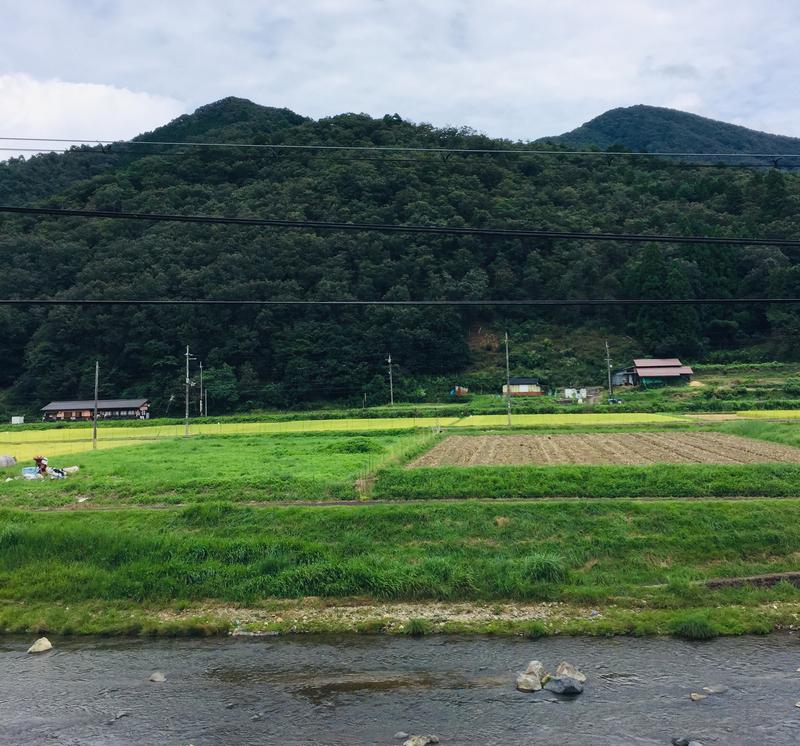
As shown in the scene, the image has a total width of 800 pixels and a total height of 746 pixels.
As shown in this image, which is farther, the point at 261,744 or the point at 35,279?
the point at 35,279

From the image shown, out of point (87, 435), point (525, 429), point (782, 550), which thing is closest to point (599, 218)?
point (525, 429)

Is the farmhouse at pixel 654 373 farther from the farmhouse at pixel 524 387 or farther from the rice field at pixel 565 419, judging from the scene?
the rice field at pixel 565 419

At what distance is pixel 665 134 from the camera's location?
146875 mm

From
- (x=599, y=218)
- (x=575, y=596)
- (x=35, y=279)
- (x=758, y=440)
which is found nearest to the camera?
(x=575, y=596)

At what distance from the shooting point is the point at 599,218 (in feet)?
268

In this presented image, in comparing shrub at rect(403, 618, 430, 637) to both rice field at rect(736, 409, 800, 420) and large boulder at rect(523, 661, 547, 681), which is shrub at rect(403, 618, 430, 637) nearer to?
large boulder at rect(523, 661, 547, 681)

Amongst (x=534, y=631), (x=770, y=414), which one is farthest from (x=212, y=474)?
(x=770, y=414)

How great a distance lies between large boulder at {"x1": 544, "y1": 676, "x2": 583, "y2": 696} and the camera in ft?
32.3

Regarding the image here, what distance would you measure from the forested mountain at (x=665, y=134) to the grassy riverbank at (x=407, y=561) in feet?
398

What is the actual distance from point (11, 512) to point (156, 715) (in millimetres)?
12475

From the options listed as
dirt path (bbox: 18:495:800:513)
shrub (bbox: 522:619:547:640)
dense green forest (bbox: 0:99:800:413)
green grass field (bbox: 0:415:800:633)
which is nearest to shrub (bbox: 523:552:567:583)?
green grass field (bbox: 0:415:800:633)

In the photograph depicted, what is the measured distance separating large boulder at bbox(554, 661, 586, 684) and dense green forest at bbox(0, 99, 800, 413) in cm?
5707

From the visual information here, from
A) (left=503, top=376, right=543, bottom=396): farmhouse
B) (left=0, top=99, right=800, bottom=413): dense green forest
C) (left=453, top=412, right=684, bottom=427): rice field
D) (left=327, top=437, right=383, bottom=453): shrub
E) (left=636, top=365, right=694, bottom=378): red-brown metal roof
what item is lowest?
(left=453, top=412, right=684, bottom=427): rice field

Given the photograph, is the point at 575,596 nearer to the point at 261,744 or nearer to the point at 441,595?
the point at 441,595
